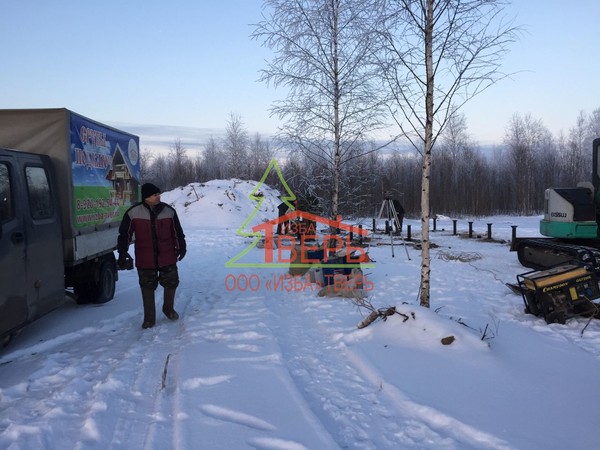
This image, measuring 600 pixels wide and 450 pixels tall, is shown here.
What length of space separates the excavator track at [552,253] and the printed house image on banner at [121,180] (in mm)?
8554

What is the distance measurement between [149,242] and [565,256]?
28.4 ft

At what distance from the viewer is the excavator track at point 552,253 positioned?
8.70 metres

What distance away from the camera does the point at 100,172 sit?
22.5 feet

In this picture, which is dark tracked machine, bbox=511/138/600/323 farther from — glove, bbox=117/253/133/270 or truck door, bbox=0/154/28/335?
truck door, bbox=0/154/28/335

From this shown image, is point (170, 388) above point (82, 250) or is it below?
below

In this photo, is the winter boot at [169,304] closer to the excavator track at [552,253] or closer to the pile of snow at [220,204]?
the excavator track at [552,253]

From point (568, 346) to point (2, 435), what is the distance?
5548 mm

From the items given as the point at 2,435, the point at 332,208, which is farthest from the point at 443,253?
the point at 2,435

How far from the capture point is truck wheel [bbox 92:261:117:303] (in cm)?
705

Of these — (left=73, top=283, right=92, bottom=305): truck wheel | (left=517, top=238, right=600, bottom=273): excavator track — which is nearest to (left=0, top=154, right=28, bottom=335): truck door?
(left=73, top=283, right=92, bottom=305): truck wheel

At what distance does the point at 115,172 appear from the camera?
7.66 meters

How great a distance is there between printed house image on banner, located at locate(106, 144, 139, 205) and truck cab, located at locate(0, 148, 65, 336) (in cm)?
193

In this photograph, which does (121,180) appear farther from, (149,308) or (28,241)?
(28,241)

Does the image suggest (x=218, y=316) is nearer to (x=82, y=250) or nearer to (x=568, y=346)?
(x=82, y=250)
